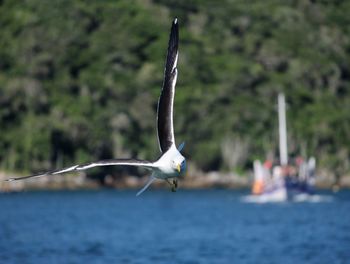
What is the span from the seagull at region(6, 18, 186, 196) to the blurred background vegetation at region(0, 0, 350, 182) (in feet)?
337

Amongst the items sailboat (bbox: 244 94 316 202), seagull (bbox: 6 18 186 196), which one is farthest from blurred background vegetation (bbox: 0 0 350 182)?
seagull (bbox: 6 18 186 196)

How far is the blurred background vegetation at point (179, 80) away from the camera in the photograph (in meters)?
135

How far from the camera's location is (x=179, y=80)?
513ft

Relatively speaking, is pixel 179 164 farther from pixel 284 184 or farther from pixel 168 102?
pixel 284 184

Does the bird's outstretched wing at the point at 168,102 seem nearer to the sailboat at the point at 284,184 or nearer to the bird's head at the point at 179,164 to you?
the bird's head at the point at 179,164

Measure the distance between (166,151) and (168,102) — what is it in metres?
1.05

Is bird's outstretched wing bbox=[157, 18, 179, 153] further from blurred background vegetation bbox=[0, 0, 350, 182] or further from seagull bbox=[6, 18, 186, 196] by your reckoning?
blurred background vegetation bbox=[0, 0, 350, 182]

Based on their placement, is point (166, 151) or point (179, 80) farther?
point (179, 80)

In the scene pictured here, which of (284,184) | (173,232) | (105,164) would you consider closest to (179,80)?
(284,184)

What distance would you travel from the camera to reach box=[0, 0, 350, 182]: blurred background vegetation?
134750mm

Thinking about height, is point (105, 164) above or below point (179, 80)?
below

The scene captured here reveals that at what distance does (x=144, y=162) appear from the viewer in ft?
66.1

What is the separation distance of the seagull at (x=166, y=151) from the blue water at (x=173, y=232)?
18736 millimetres

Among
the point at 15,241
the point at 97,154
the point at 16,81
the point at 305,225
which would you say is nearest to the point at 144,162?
the point at 15,241
